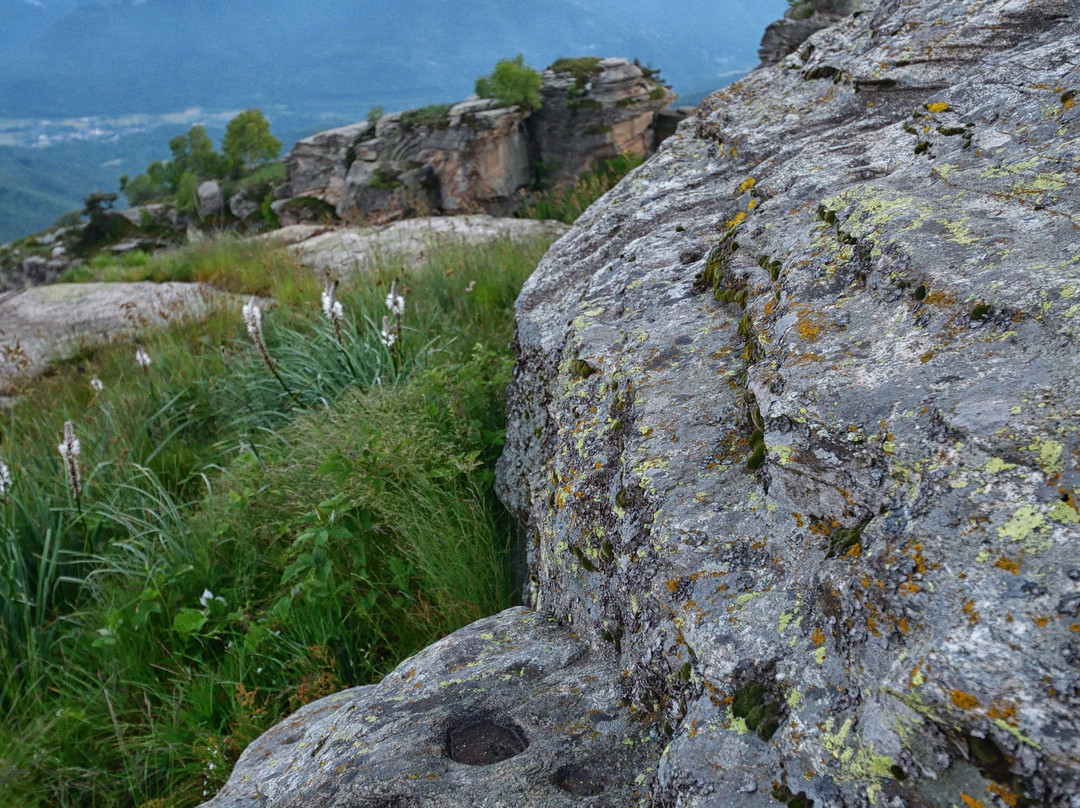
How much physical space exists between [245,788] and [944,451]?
1.97 m

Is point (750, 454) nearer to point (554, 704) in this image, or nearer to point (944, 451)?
point (944, 451)

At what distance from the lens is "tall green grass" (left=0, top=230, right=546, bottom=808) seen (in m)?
2.80

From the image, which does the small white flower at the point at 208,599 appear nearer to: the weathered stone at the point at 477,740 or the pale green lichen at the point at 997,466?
the weathered stone at the point at 477,740

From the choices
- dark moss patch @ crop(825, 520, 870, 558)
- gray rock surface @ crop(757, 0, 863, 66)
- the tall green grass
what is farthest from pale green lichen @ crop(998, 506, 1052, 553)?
gray rock surface @ crop(757, 0, 863, 66)

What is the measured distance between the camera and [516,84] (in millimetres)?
22891

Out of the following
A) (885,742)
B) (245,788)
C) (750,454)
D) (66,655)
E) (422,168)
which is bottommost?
(66,655)

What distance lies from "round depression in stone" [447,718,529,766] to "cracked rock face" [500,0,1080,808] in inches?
12.0

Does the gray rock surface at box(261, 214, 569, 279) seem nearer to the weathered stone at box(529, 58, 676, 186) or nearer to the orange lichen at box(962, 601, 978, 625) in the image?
the orange lichen at box(962, 601, 978, 625)

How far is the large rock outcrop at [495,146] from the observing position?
2311 centimetres

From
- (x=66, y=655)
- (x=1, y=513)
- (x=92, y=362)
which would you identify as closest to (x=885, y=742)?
(x=66, y=655)

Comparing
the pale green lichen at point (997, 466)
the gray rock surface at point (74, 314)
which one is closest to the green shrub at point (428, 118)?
the gray rock surface at point (74, 314)

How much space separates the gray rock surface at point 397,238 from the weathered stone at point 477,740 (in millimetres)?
5867

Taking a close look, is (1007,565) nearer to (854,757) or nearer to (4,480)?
(854,757)

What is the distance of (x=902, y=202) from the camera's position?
6.21 ft
